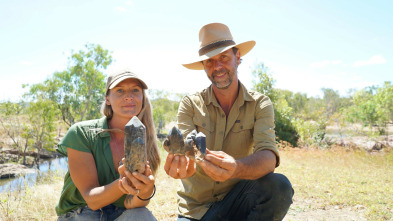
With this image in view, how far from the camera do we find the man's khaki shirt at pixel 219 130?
3.37 metres

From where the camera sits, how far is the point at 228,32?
3.78 m

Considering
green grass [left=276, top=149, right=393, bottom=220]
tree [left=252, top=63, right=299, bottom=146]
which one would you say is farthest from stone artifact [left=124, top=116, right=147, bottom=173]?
tree [left=252, top=63, right=299, bottom=146]

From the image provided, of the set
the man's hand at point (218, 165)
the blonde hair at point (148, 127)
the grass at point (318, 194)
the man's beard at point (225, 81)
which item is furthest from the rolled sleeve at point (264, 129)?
the grass at point (318, 194)

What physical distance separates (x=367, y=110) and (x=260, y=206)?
34449 mm

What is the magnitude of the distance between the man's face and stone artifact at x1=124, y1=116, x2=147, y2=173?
1625 mm

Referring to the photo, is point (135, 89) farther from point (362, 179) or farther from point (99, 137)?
point (362, 179)

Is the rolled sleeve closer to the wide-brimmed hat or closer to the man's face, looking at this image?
the man's face

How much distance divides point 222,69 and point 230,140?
3.13 feet

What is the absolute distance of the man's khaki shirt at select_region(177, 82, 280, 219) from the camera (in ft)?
11.0

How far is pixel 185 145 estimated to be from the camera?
2490mm

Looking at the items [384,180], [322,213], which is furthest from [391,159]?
[322,213]

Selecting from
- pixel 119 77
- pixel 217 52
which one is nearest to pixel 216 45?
pixel 217 52

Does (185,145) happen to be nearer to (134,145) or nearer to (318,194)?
(134,145)

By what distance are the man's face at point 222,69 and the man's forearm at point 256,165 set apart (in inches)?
41.4
